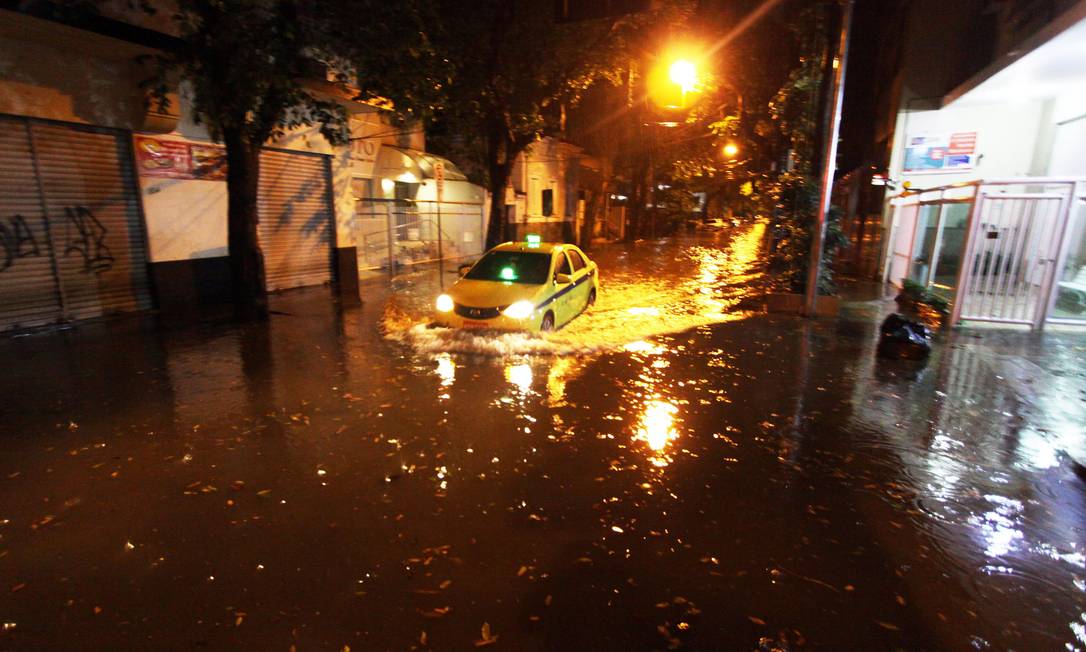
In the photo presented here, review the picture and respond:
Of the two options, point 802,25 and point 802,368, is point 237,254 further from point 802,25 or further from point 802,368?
point 802,25

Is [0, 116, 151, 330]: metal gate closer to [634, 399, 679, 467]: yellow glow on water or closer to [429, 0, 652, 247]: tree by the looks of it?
[429, 0, 652, 247]: tree

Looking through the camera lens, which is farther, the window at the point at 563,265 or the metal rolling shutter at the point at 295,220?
the metal rolling shutter at the point at 295,220

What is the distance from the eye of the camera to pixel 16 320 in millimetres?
8703

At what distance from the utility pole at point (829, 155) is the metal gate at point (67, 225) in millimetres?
12906

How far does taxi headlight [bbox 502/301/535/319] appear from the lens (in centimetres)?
811

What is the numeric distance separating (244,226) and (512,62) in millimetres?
8891

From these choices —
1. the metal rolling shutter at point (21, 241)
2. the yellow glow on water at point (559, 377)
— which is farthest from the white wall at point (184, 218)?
the yellow glow on water at point (559, 377)

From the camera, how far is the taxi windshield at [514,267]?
354 inches

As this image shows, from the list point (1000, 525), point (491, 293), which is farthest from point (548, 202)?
point (1000, 525)

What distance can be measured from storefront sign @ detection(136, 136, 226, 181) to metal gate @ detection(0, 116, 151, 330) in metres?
0.27

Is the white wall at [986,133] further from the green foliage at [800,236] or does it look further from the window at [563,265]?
the window at [563,265]

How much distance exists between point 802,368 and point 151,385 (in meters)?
8.33

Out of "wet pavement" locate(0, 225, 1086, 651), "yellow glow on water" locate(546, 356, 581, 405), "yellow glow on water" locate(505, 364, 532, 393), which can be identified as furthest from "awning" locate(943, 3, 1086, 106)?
"yellow glow on water" locate(505, 364, 532, 393)

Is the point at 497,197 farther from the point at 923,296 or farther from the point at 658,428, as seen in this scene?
the point at 658,428
